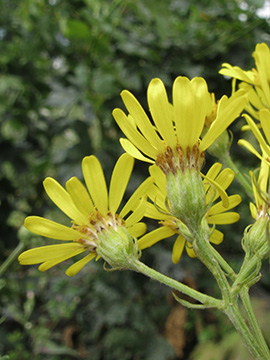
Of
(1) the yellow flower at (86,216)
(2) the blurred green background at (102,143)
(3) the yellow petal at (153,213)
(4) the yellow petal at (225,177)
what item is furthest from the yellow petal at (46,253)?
(2) the blurred green background at (102,143)

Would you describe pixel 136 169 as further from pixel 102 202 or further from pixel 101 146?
pixel 102 202

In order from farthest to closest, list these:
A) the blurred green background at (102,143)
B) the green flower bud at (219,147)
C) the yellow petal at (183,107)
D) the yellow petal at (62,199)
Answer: the blurred green background at (102,143) → the green flower bud at (219,147) → the yellow petal at (62,199) → the yellow petal at (183,107)

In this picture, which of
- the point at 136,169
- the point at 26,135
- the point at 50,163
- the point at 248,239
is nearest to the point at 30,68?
the point at 26,135

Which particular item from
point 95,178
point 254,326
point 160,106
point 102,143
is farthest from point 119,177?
point 102,143

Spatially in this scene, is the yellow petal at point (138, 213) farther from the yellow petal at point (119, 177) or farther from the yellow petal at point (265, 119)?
the yellow petal at point (265, 119)

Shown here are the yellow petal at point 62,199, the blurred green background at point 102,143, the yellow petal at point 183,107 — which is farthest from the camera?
the blurred green background at point 102,143

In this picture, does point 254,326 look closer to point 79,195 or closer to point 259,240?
point 259,240

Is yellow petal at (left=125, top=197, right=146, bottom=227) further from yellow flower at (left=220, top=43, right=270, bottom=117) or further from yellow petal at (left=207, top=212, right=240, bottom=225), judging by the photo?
yellow flower at (left=220, top=43, right=270, bottom=117)
